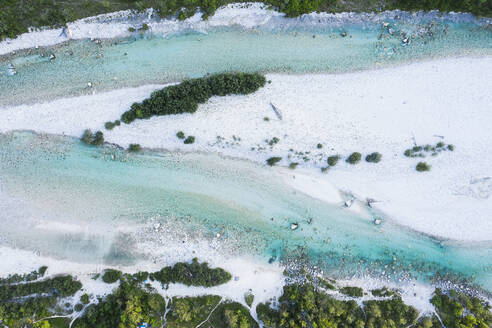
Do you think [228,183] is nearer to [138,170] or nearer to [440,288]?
[138,170]

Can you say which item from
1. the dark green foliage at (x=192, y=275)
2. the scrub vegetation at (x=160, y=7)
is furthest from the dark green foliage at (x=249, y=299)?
the scrub vegetation at (x=160, y=7)

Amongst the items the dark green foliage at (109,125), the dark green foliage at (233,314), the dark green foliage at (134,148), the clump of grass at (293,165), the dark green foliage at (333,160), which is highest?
the dark green foliage at (109,125)

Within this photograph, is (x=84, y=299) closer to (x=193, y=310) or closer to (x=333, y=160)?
(x=193, y=310)

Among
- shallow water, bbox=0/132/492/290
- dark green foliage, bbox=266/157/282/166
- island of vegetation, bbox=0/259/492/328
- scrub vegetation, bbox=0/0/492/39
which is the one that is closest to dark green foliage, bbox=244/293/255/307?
island of vegetation, bbox=0/259/492/328

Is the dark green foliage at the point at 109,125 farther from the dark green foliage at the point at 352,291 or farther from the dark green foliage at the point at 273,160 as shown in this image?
the dark green foliage at the point at 352,291

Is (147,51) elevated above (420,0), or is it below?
below

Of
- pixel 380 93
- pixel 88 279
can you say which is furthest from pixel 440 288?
pixel 88 279
